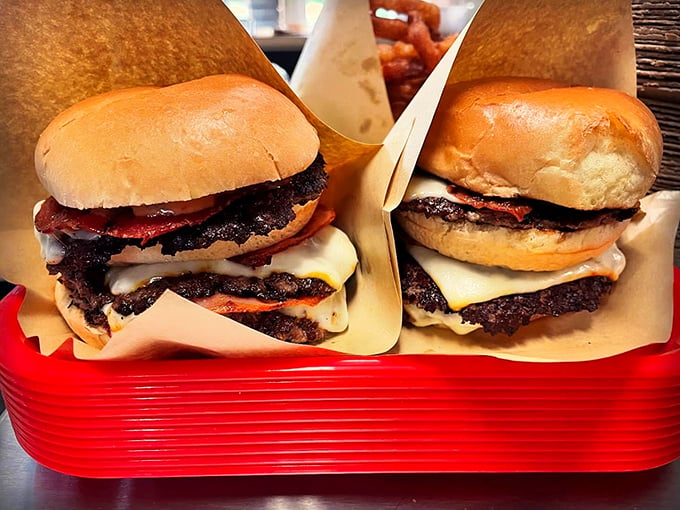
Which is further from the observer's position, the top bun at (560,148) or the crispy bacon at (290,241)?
the crispy bacon at (290,241)

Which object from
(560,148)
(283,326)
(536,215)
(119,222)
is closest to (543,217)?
(536,215)

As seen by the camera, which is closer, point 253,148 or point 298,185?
point 253,148

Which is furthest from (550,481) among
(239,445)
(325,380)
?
(239,445)

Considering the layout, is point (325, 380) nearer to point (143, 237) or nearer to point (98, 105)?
point (143, 237)

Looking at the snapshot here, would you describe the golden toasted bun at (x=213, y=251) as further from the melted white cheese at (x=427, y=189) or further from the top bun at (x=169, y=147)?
the melted white cheese at (x=427, y=189)

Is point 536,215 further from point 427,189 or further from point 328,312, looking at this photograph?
point 328,312

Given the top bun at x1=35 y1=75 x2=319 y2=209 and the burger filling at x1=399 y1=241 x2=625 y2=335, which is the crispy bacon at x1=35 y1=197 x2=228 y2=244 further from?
the burger filling at x1=399 y1=241 x2=625 y2=335

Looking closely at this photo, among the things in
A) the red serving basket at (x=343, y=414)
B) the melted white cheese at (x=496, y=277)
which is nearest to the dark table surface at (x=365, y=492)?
the red serving basket at (x=343, y=414)
